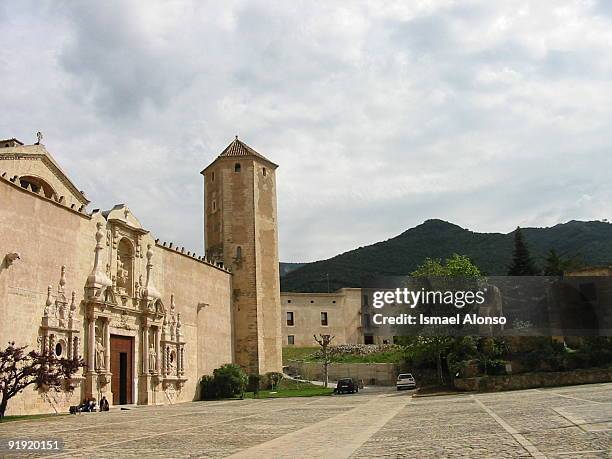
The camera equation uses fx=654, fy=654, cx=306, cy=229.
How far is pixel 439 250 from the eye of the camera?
13125cm

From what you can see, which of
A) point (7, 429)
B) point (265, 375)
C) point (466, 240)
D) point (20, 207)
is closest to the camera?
point (7, 429)

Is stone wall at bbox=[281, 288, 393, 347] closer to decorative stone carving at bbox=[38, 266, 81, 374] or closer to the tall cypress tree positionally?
the tall cypress tree

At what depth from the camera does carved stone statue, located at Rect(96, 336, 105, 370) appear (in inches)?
1193

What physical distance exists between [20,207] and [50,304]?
165 inches

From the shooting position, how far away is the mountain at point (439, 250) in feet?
365

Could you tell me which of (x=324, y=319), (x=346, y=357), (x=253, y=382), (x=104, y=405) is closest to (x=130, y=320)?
(x=104, y=405)

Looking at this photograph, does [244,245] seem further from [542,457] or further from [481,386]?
[542,457]

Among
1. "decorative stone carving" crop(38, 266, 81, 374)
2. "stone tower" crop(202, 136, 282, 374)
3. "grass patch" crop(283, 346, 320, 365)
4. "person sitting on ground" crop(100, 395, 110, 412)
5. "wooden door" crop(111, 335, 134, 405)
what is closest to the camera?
"decorative stone carving" crop(38, 266, 81, 374)

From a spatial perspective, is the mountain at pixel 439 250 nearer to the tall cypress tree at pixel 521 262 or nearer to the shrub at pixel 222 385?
the tall cypress tree at pixel 521 262

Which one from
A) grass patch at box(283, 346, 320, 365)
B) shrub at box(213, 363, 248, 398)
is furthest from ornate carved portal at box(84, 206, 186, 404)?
grass patch at box(283, 346, 320, 365)

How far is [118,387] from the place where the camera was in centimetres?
3241

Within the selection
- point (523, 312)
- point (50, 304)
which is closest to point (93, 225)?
point (50, 304)

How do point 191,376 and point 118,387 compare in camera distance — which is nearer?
point 118,387

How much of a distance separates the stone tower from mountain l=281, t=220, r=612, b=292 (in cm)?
6105
